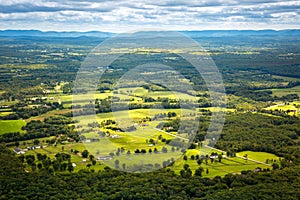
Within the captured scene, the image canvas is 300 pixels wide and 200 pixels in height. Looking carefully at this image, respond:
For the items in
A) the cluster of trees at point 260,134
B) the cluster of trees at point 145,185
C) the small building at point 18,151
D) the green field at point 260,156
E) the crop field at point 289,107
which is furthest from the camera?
the crop field at point 289,107

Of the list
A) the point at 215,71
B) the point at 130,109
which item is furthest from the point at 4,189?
the point at 215,71

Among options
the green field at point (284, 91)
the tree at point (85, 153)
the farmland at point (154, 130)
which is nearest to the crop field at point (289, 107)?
the farmland at point (154, 130)

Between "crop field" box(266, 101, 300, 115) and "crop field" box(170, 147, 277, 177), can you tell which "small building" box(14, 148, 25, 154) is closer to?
"crop field" box(170, 147, 277, 177)

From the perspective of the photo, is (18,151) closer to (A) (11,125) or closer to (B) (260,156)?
(A) (11,125)

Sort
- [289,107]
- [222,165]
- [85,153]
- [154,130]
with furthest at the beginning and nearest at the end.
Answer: [289,107]
[154,130]
[85,153]
[222,165]

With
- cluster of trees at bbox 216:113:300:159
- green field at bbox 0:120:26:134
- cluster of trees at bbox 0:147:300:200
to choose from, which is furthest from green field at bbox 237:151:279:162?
green field at bbox 0:120:26:134

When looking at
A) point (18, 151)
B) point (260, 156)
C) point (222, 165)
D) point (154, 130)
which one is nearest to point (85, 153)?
point (18, 151)

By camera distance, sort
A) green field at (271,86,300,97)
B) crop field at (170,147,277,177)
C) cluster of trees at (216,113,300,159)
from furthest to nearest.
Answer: green field at (271,86,300,97) → cluster of trees at (216,113,300,159) → crop field at (170,147,277,177)

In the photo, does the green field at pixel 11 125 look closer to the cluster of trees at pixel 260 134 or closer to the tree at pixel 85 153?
the tree at pixel 85 153
